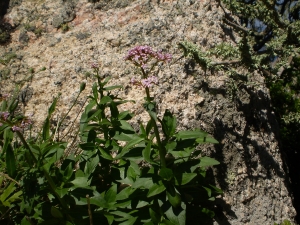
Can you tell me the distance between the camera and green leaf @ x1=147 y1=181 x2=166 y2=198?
257 centimetres

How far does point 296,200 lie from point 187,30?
213 centimetres

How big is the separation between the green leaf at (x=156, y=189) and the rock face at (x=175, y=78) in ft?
3.13

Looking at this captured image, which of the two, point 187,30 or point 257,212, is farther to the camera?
point 187,30

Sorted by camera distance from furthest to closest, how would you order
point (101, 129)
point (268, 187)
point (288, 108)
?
point (288, 108)
point (268, 187)
point (101, 129)

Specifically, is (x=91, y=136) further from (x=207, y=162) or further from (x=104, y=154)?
(x=207, y=162)

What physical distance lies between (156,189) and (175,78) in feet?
4.53

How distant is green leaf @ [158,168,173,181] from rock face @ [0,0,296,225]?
3.05 ft

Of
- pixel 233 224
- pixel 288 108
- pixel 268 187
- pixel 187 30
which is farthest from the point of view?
pixel 288 108

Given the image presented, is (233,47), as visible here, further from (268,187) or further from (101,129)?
(101,129)

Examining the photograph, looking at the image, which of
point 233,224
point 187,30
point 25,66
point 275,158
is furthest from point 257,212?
point 25,66

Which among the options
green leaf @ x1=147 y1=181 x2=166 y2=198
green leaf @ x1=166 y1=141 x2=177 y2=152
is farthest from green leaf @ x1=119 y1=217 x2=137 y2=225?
green leaf @ x1=166 y1=141 x2=177 y2=152

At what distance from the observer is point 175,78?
3.74m

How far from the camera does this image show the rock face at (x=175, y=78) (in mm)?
3586

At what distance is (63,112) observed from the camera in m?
3.76
